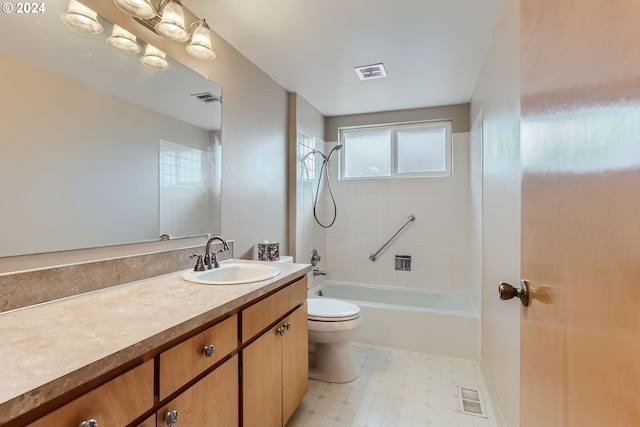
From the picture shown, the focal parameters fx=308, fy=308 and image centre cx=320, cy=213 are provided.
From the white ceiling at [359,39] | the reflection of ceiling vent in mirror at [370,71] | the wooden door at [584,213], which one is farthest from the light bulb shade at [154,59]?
the wooden door at [584,213]

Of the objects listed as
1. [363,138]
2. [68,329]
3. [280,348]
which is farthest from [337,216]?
[68,329]

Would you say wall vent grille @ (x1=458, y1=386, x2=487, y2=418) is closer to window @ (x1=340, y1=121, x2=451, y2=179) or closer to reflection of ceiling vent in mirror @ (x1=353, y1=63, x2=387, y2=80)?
window @ (x1=340, y1=121, x2=451, y2=179)

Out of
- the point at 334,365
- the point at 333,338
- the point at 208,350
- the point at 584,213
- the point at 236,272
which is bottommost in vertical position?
the point at 334,365

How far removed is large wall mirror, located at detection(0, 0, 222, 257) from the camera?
3.28ft

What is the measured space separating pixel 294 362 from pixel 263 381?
12.1 inches

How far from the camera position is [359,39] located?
6.33 ft

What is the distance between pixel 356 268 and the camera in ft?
11.6

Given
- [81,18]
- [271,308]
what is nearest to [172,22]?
[81,18]

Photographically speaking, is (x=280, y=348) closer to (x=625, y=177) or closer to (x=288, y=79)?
(x=625, y=177)

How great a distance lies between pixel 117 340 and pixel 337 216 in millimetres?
2954

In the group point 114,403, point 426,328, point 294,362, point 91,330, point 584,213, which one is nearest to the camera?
point 584,213

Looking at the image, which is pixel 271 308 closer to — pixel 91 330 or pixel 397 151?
pixel 91 330

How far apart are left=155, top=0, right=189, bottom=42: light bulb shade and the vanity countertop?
1.15 meters

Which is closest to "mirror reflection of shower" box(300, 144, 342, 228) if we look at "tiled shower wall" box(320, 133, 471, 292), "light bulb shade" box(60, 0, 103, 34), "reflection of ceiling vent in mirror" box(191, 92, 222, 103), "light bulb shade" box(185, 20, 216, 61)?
"tiled shower wall" box(320, 133, 471, 292)
